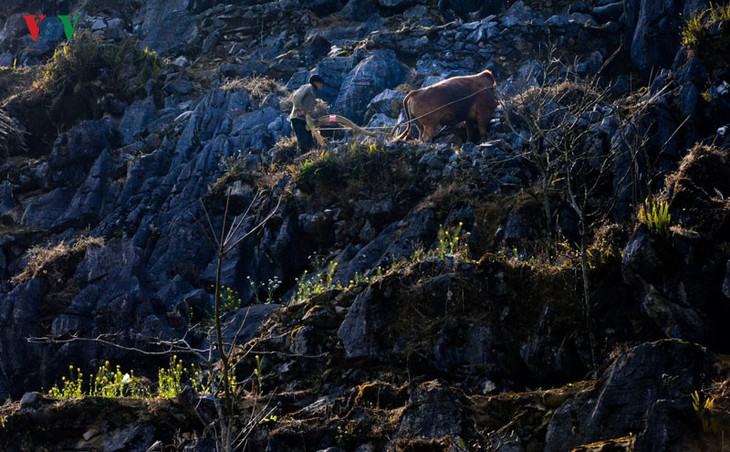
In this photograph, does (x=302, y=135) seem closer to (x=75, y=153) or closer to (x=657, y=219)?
(x=75, y=153)

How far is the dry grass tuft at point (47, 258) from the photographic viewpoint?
15.6 m

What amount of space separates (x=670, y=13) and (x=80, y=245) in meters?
11.8

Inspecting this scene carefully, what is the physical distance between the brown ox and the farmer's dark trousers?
2.16 m

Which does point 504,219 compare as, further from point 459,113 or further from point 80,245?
point 80,245

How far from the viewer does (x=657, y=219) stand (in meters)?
8.80

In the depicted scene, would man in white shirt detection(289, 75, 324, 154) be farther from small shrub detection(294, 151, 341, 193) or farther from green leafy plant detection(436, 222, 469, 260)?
green leafy plant detection(436, 222, 469, 260)

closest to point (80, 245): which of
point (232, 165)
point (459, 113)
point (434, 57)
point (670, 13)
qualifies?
point (232, 165)

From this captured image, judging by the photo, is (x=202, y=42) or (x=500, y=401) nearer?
(x=500, y=401)

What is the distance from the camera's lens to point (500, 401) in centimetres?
807

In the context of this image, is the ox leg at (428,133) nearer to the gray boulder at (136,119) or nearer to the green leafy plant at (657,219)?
the green leafy plant at (657,219)

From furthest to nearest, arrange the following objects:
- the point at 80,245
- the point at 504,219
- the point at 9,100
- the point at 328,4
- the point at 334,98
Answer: the point at 328,4 → the point at 9,100 → the point at 334,98 → the point at 80,245 → the point at 504,219

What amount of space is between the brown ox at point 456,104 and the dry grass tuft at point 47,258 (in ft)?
19.9

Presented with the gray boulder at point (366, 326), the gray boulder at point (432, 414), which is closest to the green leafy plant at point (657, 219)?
the gray boulder at point (432, 414)

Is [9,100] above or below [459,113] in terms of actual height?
below
